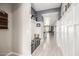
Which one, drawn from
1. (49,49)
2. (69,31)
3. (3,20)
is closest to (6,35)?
(3,20)

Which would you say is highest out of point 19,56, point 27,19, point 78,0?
point 78,0

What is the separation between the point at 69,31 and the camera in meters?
1.07

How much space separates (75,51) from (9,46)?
2.15ft

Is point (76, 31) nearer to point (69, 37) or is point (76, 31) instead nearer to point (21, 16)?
point (69, 37)

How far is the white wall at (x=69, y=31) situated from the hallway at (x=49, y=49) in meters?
0.05

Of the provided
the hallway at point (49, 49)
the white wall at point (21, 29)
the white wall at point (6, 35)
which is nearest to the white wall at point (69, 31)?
the hallway at point (49, 49)

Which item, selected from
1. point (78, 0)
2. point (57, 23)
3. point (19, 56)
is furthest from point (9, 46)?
point (78, 0)

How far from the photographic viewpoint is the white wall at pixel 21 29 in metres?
1.12

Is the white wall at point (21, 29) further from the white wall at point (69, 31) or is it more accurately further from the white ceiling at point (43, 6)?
the white wall at point (69, 31)

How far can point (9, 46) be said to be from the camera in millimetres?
1113

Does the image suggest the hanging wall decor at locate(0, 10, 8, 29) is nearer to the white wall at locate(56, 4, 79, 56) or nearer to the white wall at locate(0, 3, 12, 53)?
the white wall at locate(0, 3, 12, 53)

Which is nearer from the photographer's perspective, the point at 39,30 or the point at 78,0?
the point at 78,0

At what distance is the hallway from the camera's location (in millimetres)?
1095

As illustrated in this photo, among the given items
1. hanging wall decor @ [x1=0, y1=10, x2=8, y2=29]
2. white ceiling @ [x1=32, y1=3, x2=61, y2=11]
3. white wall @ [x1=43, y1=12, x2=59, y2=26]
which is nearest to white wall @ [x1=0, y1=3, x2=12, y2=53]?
hanging wall decor @ [x1=0, y1=10, x2=8, y2=29]
